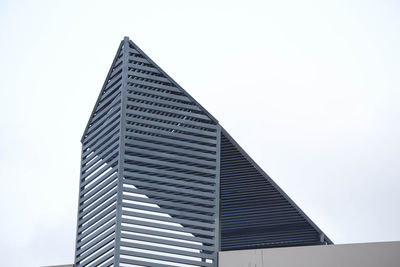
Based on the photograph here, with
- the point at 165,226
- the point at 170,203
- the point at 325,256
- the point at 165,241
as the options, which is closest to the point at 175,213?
the point at 170,203

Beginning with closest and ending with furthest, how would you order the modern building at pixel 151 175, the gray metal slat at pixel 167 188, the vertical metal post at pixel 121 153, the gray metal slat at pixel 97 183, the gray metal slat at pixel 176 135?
the vertical metal post at pixel 121 153 < the modern building at pixel 151 175 < the gray metal slat at pixel 167 188 < the gray metal slat at pixel 97 183 < the gray metal slat at pixel 176 135

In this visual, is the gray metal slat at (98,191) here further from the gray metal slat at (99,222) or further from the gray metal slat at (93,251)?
the gray metal slat at (93,251)

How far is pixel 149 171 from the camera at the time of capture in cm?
1969

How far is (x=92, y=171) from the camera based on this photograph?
20.6 m

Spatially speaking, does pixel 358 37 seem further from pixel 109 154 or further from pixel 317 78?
pixel 109 154

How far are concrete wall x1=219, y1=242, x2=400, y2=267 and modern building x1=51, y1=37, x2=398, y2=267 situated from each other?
0.03m

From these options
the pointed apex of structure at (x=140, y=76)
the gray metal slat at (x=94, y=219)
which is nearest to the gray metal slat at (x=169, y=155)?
the pointed apex of structure at (x=140, y=76)

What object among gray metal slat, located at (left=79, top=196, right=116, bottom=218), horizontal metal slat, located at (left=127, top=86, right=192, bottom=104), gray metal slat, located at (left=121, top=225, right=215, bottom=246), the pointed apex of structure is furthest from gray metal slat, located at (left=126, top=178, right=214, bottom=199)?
horizontal metal slat, located at (left=127, top=86, right=192, bottom=104)

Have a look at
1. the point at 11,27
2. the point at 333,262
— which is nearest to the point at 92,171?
the point at 333,262

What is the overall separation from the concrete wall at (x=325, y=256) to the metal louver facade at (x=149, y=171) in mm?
693

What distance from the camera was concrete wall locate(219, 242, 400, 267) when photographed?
1884 centimetres

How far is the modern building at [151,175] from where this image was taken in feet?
63.2

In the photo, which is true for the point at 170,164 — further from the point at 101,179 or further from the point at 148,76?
the point at 148,76

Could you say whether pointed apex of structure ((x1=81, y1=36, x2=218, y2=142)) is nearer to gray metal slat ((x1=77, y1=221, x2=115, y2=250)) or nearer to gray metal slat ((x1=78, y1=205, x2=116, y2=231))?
gray metal slat ((x1=78, y1=205, x2=116, y2=231))
